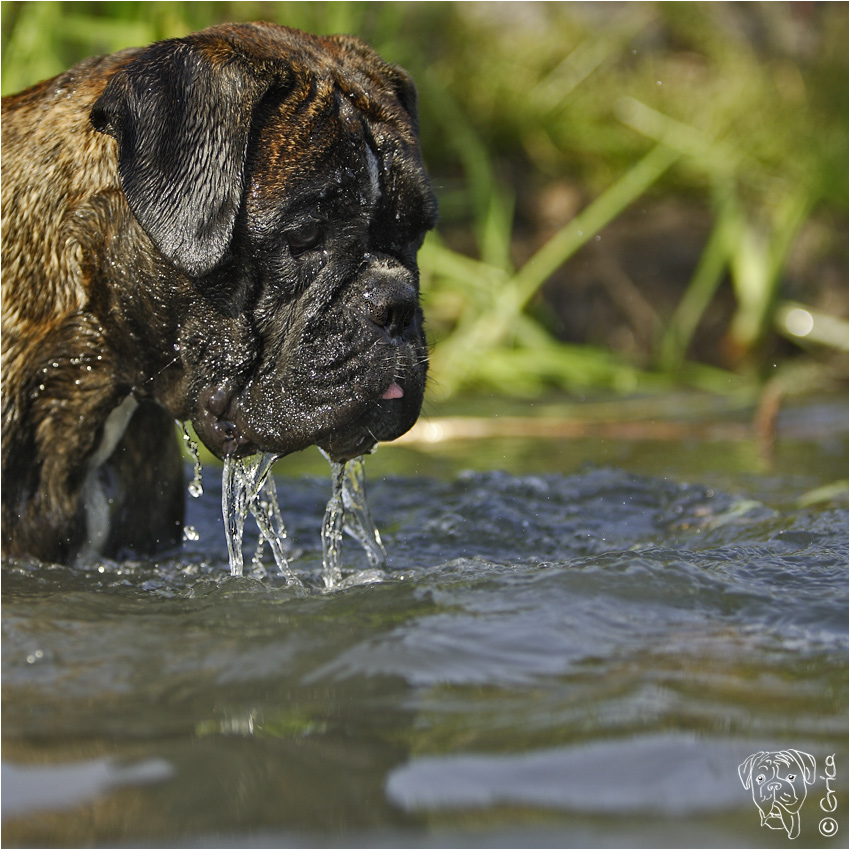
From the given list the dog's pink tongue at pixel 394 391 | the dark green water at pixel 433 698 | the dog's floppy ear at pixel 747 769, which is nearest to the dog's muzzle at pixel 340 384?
the dog's pink tongue at pixel 394 391

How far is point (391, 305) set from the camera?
297 cm

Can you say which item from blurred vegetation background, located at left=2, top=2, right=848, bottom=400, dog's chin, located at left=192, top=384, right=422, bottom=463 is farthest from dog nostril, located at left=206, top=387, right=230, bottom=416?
blurred vegetation background, located at left=2, top=2, right=848, bottom=400

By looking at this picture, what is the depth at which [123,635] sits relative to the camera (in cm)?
250

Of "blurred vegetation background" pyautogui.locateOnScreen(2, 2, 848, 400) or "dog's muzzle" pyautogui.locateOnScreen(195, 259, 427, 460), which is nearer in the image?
"dog's muzzle" pyautogui.locateOnScreen(195, 259, 427, 460)

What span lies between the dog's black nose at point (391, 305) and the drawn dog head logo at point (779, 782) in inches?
56.9

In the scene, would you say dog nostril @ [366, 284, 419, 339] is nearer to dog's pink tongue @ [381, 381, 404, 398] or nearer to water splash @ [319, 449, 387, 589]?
dog's pink tongue @ [381, 381, 404, 398]

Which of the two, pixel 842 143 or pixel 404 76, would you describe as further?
pixel 842 143

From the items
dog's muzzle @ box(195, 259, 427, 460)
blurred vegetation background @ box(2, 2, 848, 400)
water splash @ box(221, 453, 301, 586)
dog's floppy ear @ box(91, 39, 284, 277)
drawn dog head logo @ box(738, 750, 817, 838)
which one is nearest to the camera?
drawn dog head logo @ box(738, 750, 817, 838)

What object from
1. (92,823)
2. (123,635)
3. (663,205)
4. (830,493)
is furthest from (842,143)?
(92,823)

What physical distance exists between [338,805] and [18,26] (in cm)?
484

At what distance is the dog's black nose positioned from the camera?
2963 mm

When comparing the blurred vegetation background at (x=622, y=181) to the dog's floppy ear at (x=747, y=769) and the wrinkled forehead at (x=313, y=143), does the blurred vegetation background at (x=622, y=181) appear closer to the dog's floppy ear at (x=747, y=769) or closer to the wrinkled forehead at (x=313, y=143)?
the wrinkled forehead at (x=313, y=143)

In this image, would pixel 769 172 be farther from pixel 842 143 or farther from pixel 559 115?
pixel 559 115

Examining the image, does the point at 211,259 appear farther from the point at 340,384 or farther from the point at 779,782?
the point at 779,782
